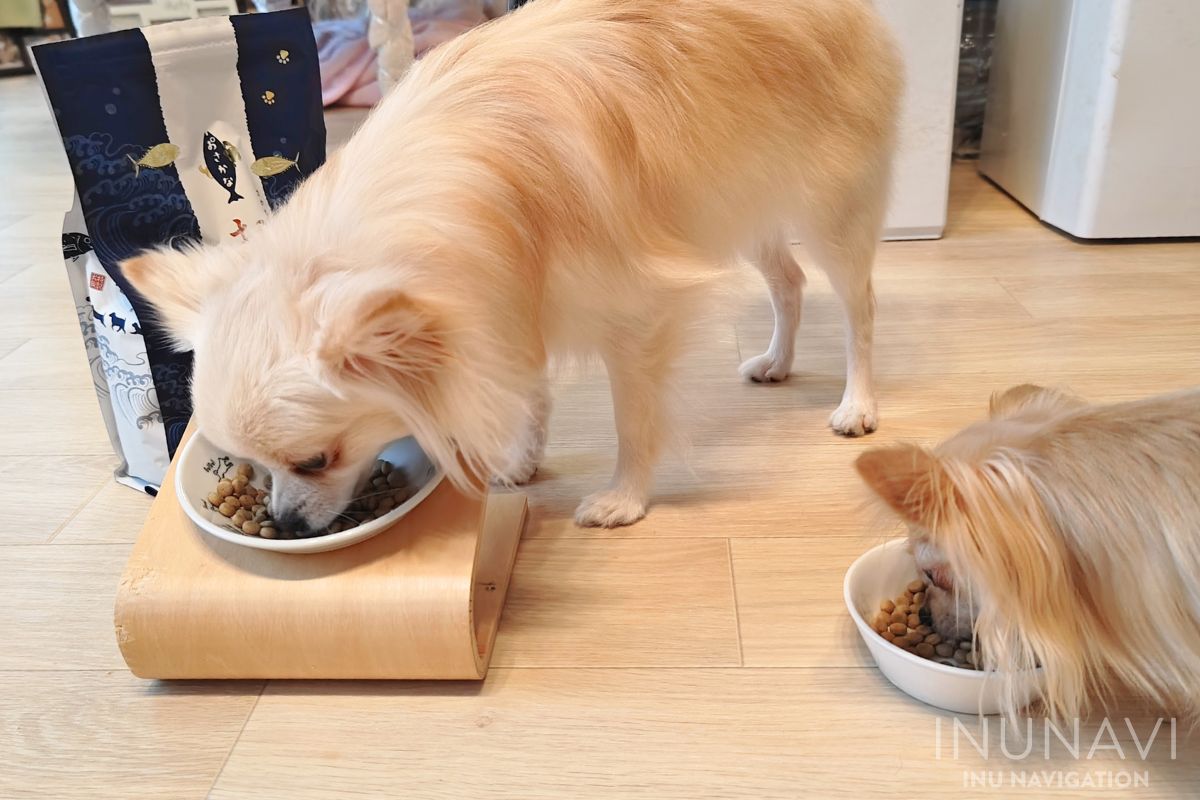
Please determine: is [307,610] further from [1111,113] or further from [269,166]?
[1111,113]

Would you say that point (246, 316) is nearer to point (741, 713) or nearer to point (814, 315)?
point (741, 713)

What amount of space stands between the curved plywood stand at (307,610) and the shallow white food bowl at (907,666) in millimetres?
513

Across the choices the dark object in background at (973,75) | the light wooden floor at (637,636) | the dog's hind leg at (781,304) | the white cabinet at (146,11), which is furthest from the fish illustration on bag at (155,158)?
the dark object in background at (973,75)

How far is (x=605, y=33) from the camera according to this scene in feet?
4.51

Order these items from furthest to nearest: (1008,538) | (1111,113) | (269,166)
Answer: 1. (1111,113)
2. (269,166)
3. (1008,538)

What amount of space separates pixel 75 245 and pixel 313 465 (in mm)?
703

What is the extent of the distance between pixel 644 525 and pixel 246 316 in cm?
74

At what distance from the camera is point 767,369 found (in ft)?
6.53

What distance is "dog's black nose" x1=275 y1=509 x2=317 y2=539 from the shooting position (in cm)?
122

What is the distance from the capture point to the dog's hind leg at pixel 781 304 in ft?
6.34

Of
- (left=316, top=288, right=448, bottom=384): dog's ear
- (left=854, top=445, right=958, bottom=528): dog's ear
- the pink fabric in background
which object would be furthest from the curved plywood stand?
the pink fabric in background

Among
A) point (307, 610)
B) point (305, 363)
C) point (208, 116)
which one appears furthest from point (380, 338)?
point (208, 116)

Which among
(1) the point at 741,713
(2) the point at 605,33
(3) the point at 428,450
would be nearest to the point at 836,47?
(2) the point at 605,33

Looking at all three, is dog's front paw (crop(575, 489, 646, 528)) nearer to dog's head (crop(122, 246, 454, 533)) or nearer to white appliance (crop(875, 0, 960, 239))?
dog's head (crop(122, 246, 454, 533))
